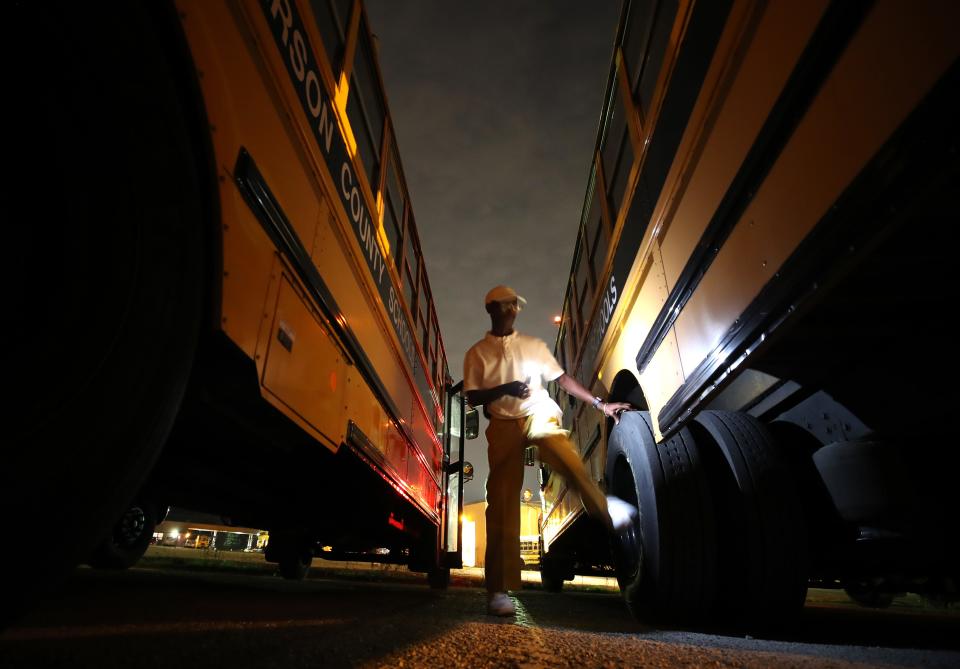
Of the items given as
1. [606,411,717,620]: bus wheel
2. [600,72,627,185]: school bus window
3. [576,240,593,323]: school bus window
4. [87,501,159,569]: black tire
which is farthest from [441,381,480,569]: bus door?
[87,501,159,569]: black tire

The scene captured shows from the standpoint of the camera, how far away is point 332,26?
1961 mm

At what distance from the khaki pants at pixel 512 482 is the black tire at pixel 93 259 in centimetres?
155

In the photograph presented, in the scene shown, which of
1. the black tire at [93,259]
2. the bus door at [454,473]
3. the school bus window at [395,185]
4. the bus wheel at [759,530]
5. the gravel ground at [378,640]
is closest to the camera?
the black tire at [93,259]

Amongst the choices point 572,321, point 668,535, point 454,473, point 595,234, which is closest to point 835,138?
point 668,535

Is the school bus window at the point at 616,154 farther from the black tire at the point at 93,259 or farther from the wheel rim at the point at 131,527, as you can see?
the wheel rim at the point at 131,527

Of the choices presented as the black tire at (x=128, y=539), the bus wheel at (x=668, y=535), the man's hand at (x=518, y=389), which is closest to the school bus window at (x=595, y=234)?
the man's hand at (x=518, y=389)

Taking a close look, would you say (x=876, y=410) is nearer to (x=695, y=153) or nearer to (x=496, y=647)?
(x=695, y=153)

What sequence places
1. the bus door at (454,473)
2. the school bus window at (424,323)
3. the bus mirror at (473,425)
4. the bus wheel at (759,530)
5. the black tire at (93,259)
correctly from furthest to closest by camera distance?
the bus mirror at (473,425) < the bus door at (454,473) < the school bus window at (424,323) < the bus wheel at (759,530) < the black tire at (93,259)

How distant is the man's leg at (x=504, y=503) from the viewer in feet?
6.73

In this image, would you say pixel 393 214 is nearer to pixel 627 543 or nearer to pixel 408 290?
pixel 408 290

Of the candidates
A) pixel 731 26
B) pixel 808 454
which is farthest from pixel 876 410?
pixel 731 26

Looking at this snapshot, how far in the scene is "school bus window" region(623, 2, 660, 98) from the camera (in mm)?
2014

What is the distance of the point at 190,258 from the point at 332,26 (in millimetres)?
1493

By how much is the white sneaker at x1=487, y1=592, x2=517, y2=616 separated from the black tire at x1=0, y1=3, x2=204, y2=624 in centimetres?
157
